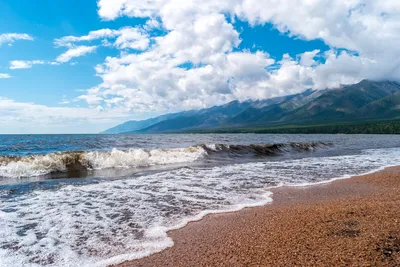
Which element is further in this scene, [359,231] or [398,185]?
[398,185]

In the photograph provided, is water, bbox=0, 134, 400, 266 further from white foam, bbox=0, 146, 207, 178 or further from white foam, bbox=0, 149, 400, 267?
white foam, bbox=0, 146, 207, 178

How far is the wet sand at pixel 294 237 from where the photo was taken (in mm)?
6027

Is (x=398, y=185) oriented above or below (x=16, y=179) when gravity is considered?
below

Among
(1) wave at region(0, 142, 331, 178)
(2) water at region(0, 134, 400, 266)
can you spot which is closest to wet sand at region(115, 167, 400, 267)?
(2) water at region(0, 134, 400, 266)

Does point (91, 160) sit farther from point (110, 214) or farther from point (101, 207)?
point (110, 214)

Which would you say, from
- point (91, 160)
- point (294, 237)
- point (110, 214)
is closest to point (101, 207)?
point (110, 214)

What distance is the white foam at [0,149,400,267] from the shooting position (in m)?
7.16

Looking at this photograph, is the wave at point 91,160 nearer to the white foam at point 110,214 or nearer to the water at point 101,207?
the water at point 101,207

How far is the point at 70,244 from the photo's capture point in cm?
770

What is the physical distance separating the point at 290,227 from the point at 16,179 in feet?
66.4

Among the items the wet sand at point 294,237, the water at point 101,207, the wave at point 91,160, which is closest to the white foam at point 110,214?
the water at point 101,207

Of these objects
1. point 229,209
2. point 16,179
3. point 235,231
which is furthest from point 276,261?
point 16,179

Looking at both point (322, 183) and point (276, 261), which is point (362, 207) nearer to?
point (276, 261)

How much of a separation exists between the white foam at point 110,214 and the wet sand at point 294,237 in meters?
0.83
